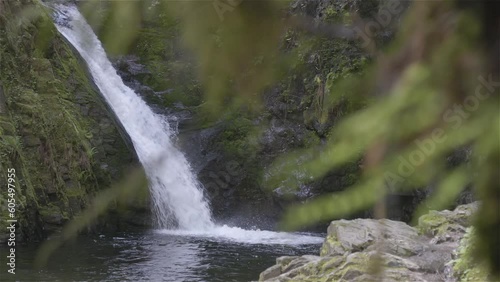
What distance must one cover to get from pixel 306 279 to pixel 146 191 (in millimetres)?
9813

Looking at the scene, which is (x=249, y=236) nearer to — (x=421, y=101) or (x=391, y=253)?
(x=391, y=253)

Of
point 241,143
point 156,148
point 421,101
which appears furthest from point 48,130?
point 421,101

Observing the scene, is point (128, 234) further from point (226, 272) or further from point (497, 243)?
point (497, 243)

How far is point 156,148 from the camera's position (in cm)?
1641

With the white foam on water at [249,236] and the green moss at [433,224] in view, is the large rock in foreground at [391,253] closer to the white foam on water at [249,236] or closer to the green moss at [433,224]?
the green moss at [433,224]

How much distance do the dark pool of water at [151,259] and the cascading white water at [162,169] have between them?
200 centimetres

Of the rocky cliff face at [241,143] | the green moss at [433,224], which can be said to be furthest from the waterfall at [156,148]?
the green moss at [433,224]

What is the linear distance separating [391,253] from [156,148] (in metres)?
11.5

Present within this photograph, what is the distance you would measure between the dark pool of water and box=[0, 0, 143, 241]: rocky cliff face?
3.91 feet

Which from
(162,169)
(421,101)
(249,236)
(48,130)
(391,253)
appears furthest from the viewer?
(162,169)

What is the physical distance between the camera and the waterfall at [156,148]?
1537 centimetres

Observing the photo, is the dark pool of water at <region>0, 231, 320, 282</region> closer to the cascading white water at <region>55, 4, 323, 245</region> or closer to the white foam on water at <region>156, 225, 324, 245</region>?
the white foam on water at <region>156, 225, 324, 245</region>

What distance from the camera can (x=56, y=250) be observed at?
1028cm

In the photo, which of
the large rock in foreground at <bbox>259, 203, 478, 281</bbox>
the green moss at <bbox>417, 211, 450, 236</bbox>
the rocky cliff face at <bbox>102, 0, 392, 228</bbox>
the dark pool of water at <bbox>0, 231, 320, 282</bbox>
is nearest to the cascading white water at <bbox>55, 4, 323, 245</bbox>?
the rocky cliff face at <bbox>102, 0, 392, 228</bbox>
